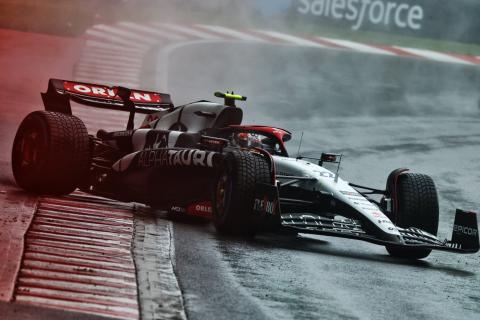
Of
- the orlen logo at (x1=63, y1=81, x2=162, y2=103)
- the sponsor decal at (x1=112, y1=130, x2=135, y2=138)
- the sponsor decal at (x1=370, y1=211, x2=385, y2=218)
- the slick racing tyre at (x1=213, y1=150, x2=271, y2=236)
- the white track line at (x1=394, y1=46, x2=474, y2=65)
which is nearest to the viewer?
the slick racing tyre at (x1=213, y1=150, x2=271, y2=236)

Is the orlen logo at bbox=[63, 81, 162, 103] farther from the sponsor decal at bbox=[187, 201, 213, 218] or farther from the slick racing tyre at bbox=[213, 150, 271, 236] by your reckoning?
the slick racing tyre at bbox=[213, 150, 271, 236]

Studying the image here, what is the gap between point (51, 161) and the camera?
11.3 metres

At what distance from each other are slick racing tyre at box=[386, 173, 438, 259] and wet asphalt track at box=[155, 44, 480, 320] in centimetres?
33

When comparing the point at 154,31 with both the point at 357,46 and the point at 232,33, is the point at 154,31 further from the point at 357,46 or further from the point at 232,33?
the point at 357,46

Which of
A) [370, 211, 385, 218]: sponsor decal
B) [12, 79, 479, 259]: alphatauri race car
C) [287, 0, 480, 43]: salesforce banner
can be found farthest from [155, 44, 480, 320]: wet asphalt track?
[287, 0, 480, 43]: salesforce banner

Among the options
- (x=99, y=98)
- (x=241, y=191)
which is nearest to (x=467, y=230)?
(x=241, y=191)

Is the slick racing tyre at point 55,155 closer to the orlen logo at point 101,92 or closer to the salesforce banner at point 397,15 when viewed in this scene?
the orlen logo at point 101,92

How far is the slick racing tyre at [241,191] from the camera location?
1014 centimetres

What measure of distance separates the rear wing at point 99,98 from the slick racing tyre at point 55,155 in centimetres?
87

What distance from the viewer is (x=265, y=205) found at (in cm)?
1005

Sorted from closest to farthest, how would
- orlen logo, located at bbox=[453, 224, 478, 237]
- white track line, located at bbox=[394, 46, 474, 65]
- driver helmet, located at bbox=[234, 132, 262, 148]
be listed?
1. orlen logo, located at bbox=[453, 224, 478, 237]
2. driver helmet, located at bbox=[234, 132, 262, 148]
3. white track line, located at bbox=[394, 46, 474, 65]

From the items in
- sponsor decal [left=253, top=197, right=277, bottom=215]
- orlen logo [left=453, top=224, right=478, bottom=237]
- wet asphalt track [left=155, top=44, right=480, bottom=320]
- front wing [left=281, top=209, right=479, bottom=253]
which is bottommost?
wet asphalt track [left=155, top=44, right=480, bottom=320]

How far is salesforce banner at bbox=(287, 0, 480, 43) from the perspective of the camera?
77.3 feet

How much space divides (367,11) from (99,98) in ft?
37.9
